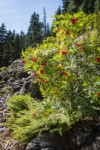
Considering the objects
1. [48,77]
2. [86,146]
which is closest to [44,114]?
[48,77]

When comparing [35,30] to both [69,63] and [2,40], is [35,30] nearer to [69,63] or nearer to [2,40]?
[2,40]

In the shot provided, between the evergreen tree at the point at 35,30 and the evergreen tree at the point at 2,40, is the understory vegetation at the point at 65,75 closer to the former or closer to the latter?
the evergreen tree at the point at 2,40

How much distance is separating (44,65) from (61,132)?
1.45 metres

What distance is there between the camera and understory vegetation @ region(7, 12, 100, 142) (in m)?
5.99

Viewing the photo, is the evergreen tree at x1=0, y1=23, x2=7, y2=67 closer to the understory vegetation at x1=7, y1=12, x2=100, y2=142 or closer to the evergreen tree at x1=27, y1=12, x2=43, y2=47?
the evergreen tree at x1=27, y1=12, x2=43, y2=47

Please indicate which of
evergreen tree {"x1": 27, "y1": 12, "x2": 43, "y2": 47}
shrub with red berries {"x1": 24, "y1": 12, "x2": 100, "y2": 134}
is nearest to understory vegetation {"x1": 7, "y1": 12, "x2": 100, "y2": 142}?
shrub with red berries {"x1": 24, "y1": 12, "x2": 100, "y2": 134}

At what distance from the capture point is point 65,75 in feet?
20.1

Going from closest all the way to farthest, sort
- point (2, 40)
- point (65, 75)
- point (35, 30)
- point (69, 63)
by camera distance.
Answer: point (65, 75)
point (69, 63)
point (2, 40)
point (35, 30)

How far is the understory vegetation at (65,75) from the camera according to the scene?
5.99m

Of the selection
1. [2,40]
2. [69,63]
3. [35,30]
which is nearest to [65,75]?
[69,63]

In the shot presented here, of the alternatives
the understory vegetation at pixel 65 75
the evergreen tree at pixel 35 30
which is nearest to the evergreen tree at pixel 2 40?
the evergreen tree at pixel 35 30

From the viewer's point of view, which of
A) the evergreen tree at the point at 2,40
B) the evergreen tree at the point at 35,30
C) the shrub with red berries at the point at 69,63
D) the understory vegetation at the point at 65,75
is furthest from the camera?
the evergreen tree at the point at 35,30

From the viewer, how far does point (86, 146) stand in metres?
5.61

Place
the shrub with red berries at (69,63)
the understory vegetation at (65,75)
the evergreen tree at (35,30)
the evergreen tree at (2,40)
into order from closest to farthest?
the understory vegetation at (65,75) < the shrub with red berries at (69,63) < the evergreen tree at (2,40) < the evergreen tree at (35,30)
